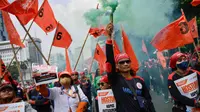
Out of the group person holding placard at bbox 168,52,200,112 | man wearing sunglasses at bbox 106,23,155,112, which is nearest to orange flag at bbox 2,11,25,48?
man wearing sunglasses at bbox 106,23,155,112

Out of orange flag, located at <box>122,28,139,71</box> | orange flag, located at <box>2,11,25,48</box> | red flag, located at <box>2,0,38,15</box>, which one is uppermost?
red flag, located at <box>2,0,38,15</box>

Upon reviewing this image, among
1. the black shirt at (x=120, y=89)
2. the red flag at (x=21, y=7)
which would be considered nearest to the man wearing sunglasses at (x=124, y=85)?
the black shirt at (x=120, y=89)

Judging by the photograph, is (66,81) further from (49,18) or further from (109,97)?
(49,18)

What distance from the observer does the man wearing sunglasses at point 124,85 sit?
4086mm

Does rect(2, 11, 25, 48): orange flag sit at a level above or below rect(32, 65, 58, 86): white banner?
above

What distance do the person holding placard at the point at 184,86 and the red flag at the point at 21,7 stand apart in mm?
3169

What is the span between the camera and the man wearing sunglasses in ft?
13.4

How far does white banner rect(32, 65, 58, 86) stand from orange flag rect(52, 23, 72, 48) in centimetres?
509

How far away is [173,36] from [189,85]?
191 centimetres

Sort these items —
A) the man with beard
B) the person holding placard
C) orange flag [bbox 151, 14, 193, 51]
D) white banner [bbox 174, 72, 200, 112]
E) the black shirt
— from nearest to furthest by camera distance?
the black shirt < the person holding placard < white banner [bbox 174, 72, 200, 112] < the man with beard < orange flag [bbox 151, 14, 193, 51]

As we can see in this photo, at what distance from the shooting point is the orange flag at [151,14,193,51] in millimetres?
6527

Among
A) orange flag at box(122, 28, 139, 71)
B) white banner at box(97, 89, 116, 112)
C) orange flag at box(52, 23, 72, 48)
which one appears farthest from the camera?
orange flag at box(52, 23, 72, 48)

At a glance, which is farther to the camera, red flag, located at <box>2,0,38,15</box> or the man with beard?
red flag, located at <box>2,0,38,15</box>

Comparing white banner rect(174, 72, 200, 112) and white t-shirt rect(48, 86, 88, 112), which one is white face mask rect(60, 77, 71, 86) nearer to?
white t-shirt rect(48, 86, 88, 112)
